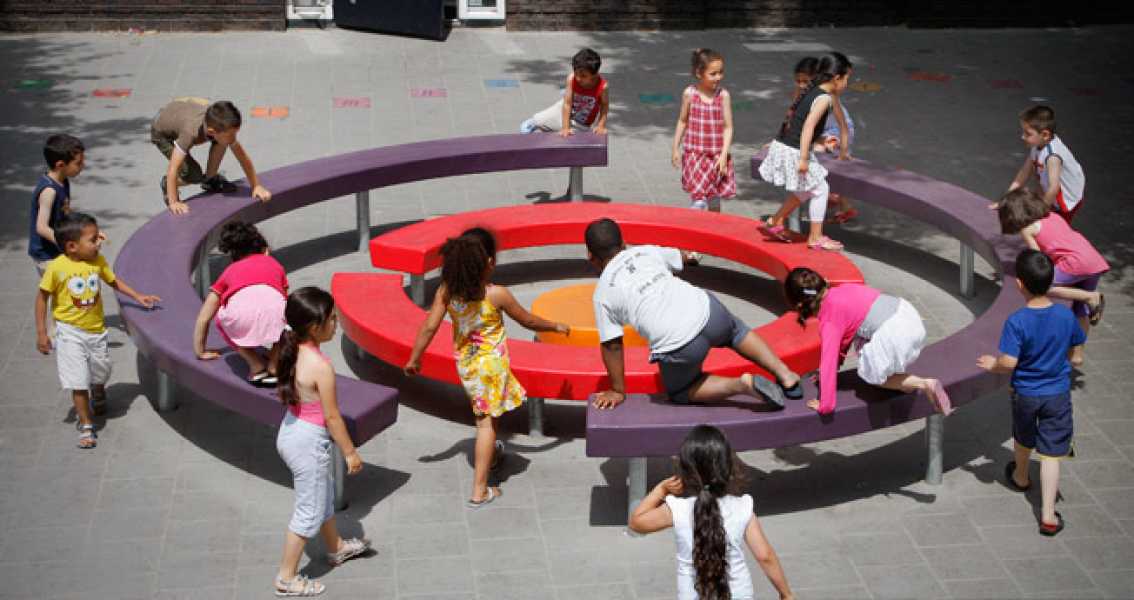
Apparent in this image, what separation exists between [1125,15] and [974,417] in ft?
40.7

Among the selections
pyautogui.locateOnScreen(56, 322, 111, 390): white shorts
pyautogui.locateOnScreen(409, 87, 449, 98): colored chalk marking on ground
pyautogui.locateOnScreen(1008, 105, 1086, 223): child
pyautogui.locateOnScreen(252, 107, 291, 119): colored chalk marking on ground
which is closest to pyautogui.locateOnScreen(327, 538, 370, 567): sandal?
pyautogui.locateOnScreen(56, 322, 111, 390): white shorts

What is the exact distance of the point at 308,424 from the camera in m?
6.43

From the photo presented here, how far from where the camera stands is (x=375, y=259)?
9523 millimetres

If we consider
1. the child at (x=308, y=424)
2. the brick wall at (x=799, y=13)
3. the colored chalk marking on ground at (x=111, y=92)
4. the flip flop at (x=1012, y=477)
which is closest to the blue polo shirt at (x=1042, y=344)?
the flip flop at (x=1012, y=477)

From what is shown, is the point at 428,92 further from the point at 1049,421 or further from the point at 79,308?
the point at 1049,421

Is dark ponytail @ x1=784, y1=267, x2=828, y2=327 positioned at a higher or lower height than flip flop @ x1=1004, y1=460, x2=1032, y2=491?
higher

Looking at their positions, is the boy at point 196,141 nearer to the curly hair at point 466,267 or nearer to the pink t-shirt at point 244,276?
the pink t-shirt at point 244,276

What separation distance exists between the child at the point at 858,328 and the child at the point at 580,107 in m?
4.51

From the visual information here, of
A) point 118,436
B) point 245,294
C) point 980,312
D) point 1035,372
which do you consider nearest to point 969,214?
point 980,312

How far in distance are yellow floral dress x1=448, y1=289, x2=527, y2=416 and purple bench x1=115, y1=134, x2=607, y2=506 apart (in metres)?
0.41

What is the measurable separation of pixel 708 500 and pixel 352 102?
1046cm

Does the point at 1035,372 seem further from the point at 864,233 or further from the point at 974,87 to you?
the point at 974,87

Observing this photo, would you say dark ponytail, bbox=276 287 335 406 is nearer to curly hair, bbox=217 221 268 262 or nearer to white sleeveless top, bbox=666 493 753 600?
curly hair, bbox=217 221 268 262

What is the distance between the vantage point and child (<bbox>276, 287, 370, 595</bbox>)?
633 cm
